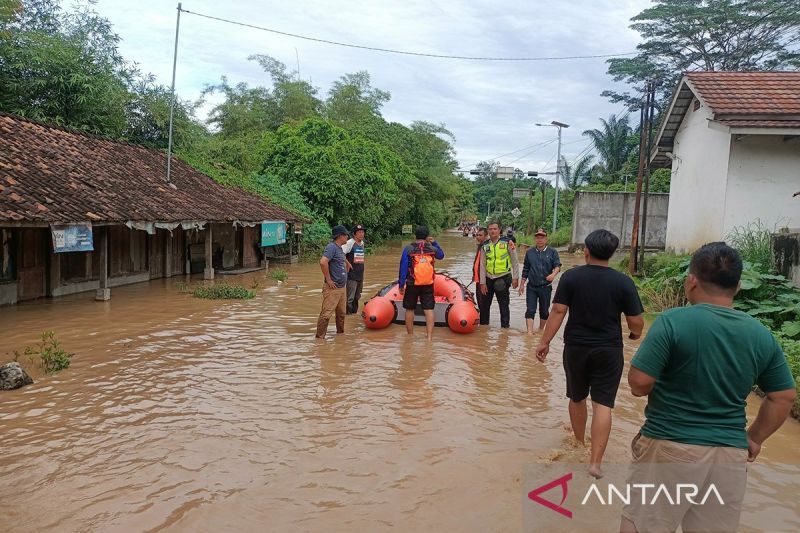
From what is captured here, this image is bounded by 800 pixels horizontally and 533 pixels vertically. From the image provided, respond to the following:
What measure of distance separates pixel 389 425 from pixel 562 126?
32.3 meters

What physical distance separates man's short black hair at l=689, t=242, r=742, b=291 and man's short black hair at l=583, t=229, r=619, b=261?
1.34 metres

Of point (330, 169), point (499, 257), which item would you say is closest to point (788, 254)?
point (499, 257)

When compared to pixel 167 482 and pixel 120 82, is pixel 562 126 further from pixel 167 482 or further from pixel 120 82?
pixel 167 482

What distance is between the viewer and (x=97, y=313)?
35.7 feet

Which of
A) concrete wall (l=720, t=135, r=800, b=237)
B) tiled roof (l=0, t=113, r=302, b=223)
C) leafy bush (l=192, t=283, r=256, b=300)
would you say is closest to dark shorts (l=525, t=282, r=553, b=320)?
concrete wall (l=720, t=135, r=800, b=237)

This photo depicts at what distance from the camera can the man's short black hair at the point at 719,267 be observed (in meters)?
2.49

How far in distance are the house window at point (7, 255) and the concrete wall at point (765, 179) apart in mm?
15013

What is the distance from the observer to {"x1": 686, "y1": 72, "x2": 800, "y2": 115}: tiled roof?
1244 cm

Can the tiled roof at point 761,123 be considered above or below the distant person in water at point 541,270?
above

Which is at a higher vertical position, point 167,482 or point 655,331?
point 655,331

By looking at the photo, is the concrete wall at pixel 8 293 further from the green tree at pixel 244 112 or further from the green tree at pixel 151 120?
the green tree at pixel 244 112

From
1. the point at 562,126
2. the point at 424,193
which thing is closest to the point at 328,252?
the point at 562,126

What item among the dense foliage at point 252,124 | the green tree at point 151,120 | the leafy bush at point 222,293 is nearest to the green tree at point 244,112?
the dense foliage at point 252,124

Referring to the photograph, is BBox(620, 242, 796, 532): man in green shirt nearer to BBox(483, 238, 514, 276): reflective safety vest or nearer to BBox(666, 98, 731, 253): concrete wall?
BBox(483, 238, 514, 276): reflective safety vest
